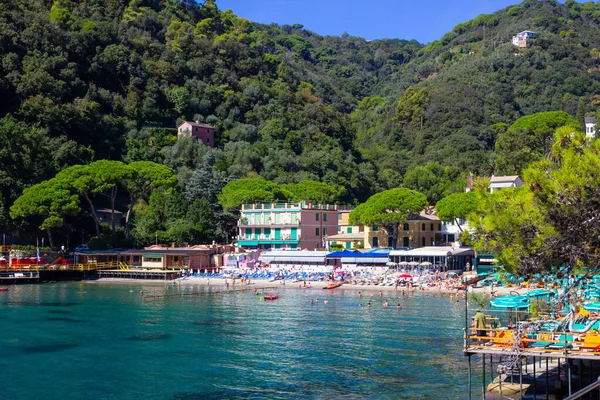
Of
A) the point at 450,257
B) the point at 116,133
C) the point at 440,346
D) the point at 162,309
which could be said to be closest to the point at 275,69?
the point at 116,133

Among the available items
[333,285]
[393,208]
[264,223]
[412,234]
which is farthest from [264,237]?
[333,285]

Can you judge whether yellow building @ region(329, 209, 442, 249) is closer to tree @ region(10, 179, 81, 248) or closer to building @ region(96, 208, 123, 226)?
building @ region(96, 208, 123, 226)

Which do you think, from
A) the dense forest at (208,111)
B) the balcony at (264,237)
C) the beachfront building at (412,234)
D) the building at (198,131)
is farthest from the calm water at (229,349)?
the building at (198,131)

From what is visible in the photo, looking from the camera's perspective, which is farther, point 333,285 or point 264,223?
point 264,223

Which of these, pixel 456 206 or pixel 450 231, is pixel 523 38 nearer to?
pixel 450 231

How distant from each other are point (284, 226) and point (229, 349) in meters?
50.5

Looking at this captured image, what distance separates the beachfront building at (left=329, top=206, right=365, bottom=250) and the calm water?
91.4ft

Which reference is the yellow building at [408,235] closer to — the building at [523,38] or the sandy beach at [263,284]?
the sandy beach at [263,284]

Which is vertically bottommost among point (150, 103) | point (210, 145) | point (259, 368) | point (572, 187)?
point (259, 368)

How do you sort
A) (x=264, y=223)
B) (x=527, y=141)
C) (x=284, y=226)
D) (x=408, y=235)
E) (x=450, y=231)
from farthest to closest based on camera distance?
(x=527, y=141) < (x=264, y=223) < (x=284, y=226) < (x=450, y=231) < (x=408, y=235)

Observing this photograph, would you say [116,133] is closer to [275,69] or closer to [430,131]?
[275,69]

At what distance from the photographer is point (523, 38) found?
17600cm

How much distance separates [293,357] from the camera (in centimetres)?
3753

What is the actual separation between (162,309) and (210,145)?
66.5 metres
